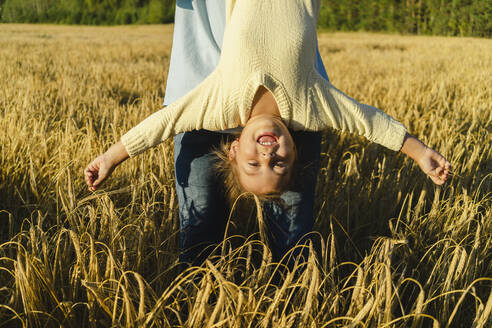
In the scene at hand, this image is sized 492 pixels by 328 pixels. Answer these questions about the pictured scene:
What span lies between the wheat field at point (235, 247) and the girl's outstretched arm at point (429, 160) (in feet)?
0.72

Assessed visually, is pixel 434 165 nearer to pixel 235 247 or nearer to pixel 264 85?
pixel 264 85

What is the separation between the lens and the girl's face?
3.58 ft

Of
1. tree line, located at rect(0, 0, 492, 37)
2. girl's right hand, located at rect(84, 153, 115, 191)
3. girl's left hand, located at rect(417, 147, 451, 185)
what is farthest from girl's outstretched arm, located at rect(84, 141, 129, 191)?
tree line, located at rect(0, 0, 492, 37)

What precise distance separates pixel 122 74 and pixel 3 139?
2.97 meters

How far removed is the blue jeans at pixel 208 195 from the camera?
135 centimetres

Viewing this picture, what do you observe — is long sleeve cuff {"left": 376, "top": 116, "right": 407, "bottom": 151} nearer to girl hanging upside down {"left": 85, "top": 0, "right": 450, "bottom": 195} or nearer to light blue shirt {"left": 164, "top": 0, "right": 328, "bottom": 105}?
girl hanging upside down {"left": 85, "top": 0, "right": 450, "bottom": 195}

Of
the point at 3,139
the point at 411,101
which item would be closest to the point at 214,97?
the point at 3,139

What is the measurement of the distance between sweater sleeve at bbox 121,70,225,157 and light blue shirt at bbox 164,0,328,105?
0.82 feet

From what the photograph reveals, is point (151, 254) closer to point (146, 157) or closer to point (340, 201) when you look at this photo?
point (146, 157)

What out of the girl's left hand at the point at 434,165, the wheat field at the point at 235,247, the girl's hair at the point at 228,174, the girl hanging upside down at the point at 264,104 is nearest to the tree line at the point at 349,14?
the wheat field at the point at 235,247

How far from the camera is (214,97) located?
1.11 m

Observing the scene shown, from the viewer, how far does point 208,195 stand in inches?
53.9

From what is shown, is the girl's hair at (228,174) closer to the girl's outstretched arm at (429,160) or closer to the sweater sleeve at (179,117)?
the sweater sleeve at (179,117)

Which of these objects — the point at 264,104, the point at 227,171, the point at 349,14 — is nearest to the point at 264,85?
the point at 264,104
